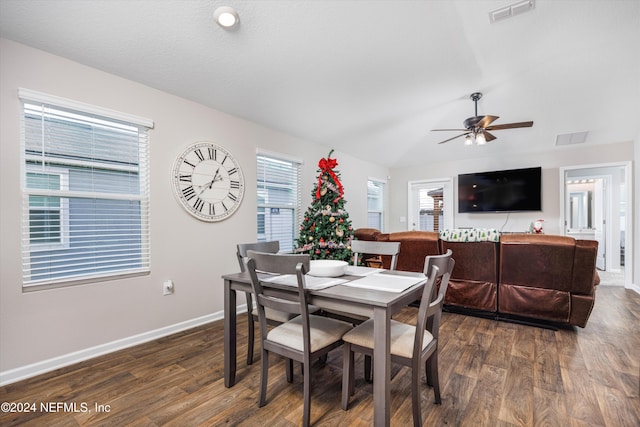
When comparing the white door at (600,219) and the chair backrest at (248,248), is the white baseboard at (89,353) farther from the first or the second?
the white door at (600,219)

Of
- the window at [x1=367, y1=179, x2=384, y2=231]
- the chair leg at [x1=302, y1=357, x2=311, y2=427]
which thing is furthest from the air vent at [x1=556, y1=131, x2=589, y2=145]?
the chair leg at [x1=302, y1=357, x2=311, y2=427]

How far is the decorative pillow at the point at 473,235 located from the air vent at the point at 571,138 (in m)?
3.02

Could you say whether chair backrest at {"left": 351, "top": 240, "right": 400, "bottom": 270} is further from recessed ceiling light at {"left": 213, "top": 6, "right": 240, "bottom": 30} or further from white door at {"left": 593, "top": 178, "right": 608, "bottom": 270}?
white door at {"left": 593, "top": 178, "right": 608, "bottom": 270}

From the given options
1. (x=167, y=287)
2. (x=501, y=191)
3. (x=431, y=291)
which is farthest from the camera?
(x=501, y=191)

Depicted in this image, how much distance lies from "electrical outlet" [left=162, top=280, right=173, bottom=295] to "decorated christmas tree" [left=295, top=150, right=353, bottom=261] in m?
1.63

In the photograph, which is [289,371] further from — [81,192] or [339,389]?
[81,192]

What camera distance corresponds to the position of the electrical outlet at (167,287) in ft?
9.71

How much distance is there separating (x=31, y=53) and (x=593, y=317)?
6.03 m

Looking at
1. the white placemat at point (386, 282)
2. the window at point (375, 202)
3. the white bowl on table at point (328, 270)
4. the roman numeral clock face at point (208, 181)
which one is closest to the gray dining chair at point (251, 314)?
the white bowl on table at point (328, 270)

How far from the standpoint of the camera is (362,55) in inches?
111

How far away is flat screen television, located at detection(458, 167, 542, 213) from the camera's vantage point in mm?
5426

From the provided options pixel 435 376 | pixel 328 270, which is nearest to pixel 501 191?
pixel 435 376

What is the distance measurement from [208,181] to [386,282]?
7.81 feet

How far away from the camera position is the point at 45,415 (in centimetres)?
176
